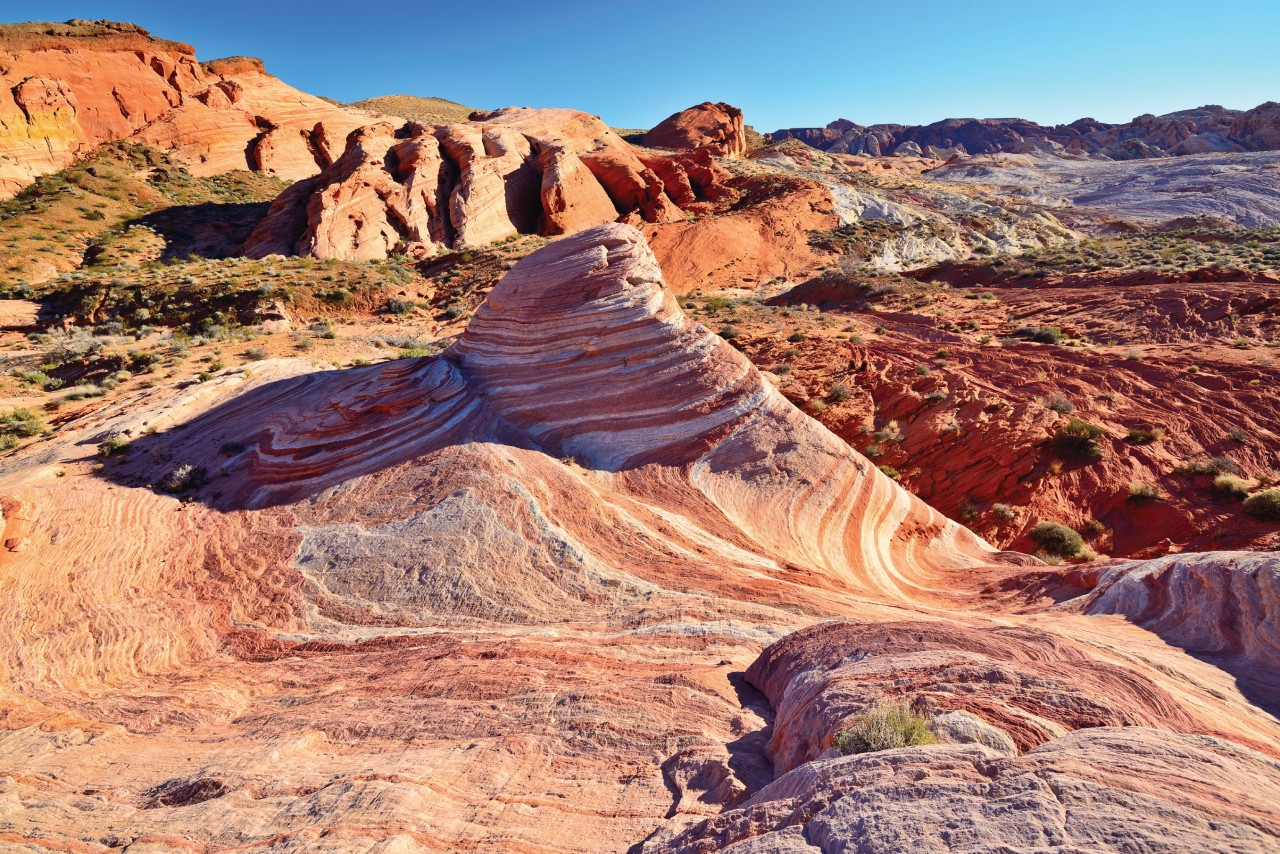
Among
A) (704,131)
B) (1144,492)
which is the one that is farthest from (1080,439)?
(704,131)

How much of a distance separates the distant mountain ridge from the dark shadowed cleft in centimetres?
12750

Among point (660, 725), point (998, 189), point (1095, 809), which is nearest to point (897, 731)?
point (1095, 809)

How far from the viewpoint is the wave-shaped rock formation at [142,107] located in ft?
137

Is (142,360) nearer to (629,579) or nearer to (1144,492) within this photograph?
(629,579)

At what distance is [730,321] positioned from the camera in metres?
27.9

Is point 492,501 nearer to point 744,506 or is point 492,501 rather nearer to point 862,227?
point 744,506

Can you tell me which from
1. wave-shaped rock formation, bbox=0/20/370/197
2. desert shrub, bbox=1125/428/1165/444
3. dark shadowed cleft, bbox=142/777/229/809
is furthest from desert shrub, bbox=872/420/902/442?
wave-shaped rock formation, bbox=0/20/370/197

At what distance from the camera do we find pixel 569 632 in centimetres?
695

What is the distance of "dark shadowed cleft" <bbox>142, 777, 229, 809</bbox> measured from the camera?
460 centimetres

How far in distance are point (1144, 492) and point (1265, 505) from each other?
1.91m

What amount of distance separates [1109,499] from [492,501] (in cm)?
1399

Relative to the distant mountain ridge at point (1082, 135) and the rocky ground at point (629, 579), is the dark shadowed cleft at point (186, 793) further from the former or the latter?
the distant mountain ridge at point (1082, 135)

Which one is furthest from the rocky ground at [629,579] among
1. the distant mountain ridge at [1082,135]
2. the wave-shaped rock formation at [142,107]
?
the distant mountain ridge at [1082,135]

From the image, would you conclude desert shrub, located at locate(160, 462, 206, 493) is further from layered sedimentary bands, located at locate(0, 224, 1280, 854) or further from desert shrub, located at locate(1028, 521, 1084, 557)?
desert shrub, located at locate(1028, 521, 1084, 557)
